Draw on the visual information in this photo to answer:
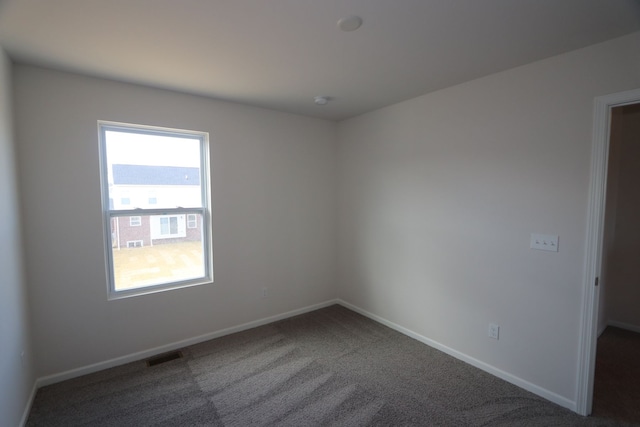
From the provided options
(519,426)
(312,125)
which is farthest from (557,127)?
(312,125)

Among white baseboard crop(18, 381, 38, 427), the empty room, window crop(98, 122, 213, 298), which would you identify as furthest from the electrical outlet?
white baseboard crop(18, 381, 38, 427)

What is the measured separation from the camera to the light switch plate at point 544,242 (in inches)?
86.7

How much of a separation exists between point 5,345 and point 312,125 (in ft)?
11.2

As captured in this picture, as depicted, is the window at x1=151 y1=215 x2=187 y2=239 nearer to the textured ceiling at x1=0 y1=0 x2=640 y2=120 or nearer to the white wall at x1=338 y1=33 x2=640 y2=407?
the textured ceiling at x1=0 y1=0 x2=640 y2=120

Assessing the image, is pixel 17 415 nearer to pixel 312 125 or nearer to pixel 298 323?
pixel 298 323

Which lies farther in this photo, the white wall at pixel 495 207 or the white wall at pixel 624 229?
the white wall at pixel 624 229

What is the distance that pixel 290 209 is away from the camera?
376 centimetres

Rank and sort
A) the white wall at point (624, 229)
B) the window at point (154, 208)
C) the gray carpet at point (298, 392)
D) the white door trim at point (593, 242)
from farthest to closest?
the white wall at point (624, 229), the window at point (154, 208), the gray carpet at point (298, 392), the white door trim at point (593, 242)

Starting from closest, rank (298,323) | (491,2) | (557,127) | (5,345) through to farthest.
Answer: (491,2) → (5,345) → (557,127) → (298,323)

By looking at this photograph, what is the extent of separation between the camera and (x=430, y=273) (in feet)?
10.0

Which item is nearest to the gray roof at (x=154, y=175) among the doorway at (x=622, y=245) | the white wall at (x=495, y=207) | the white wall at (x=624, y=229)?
the white wall at (x=495, y=207)

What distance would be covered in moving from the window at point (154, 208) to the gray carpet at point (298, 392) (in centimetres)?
79

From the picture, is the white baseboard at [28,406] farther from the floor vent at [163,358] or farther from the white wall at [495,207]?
the white wall at [495,207]

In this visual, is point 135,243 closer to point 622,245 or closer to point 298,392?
point 298,392
